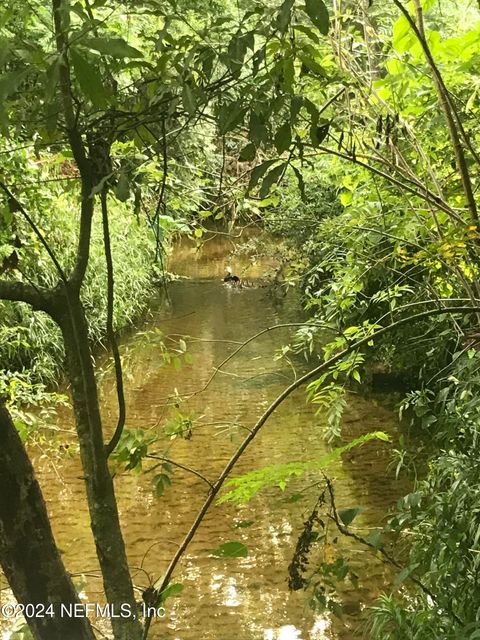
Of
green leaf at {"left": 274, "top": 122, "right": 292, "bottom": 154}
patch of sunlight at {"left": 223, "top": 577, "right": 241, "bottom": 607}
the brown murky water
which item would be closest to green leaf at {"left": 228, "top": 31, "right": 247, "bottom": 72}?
green leaf at {"left": 274, "top": 122, "right": 292, "bottom": 154}

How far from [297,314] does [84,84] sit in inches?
270

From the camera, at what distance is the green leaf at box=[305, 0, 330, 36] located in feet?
2.45

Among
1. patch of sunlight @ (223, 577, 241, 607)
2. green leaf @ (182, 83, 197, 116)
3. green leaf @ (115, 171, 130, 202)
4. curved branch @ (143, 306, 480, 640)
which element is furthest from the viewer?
patch of sunlight @ (223, 577, 241, 607)

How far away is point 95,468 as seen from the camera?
1.16m

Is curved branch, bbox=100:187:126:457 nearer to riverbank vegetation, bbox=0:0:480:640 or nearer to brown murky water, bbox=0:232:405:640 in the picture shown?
riverbank vegetation, bbox=0:0:480:640

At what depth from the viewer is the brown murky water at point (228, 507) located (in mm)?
2594

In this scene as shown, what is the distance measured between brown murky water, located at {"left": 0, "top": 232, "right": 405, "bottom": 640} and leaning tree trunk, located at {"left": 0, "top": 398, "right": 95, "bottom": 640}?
133 mm

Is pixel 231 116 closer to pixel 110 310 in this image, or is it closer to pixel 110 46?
pixel 110 46

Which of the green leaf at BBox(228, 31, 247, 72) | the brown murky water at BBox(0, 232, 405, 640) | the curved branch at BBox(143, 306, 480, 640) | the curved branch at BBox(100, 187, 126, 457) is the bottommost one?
the brown murky water at BBox(0, 232, 405, 640)

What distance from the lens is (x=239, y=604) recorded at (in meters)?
2.73

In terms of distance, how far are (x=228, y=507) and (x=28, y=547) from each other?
2.29 metres

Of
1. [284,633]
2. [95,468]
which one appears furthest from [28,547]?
[284,633]

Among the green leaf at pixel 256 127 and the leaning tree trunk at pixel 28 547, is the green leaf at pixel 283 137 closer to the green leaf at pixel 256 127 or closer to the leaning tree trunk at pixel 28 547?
the green leaf at pixel 256 127

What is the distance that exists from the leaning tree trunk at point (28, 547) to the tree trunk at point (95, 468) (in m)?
0.25
